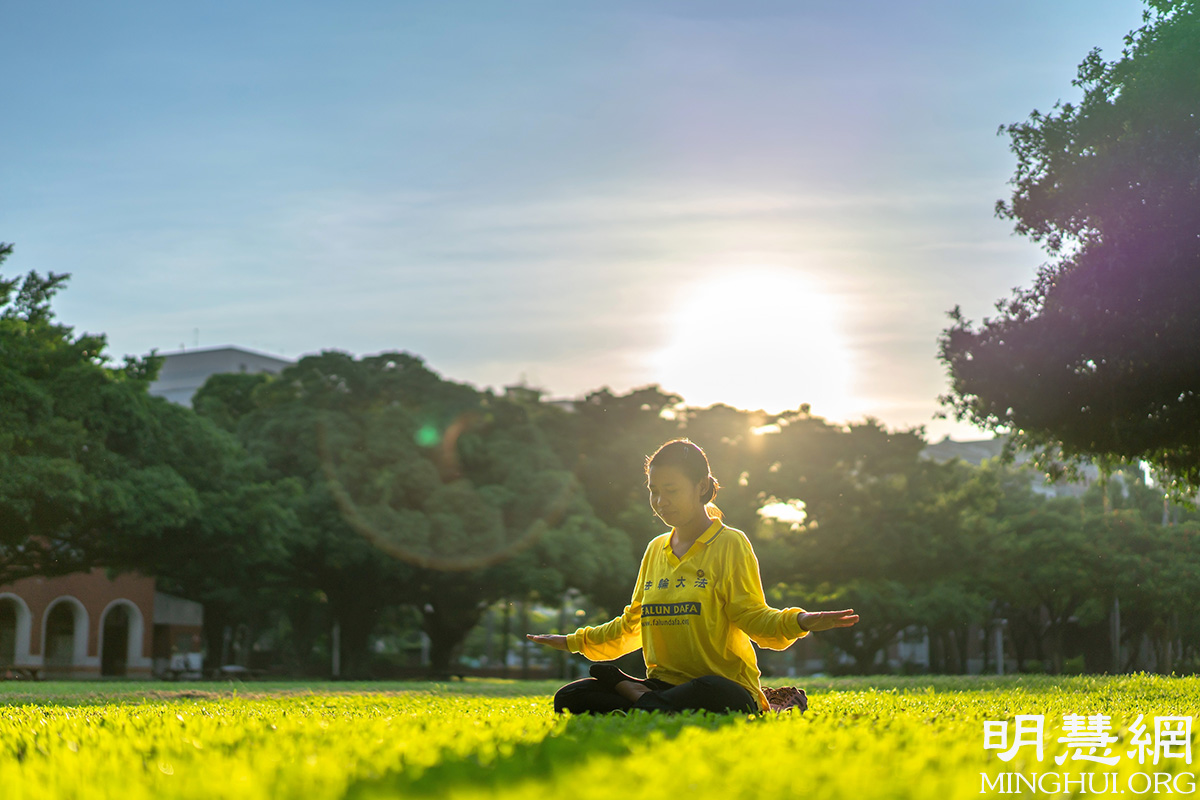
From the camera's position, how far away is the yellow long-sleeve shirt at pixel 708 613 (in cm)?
566

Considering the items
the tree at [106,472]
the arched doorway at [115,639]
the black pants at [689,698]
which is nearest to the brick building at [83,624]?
the arched doorway at [115,639]

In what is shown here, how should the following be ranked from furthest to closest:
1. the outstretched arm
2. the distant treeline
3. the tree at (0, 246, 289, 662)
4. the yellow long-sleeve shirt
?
the distant treeline, the tree at (0, 246, 289, 662), the yellow long-sleeve shirt, the outstretched arm

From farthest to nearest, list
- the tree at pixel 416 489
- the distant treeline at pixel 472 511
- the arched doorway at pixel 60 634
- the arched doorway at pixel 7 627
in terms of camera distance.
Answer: the arched doorway at pixel 60 634 → the arched doorway at pixel 7 627 → the tree at pixel 416 489 → the distant treeline at pixel 472 511

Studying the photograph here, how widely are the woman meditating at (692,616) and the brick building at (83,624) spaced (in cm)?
3244

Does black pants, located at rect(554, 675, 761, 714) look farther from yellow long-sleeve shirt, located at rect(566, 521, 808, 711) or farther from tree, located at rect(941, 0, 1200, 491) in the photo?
tree, located at rect(941, 0, 1200, 491)

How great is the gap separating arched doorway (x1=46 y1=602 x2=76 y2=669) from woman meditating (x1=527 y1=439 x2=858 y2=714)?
130ft

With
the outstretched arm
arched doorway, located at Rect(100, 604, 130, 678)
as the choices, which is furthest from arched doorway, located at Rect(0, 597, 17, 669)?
the outstretched arm

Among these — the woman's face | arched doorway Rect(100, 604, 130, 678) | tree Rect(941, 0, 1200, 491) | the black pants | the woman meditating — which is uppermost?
tree Rect(941, 0, 1200, 491)

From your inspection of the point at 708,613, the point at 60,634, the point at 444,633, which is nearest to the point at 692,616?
the point at 708,613

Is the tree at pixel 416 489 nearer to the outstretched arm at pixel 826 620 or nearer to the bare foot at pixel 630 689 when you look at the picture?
the bare foot at pixel 630 689

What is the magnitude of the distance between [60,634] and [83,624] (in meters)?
1.50

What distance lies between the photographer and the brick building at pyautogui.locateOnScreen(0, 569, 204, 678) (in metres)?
37.7

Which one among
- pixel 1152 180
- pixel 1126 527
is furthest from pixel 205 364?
pixel 1152 180

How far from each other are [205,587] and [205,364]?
35.2 meters
